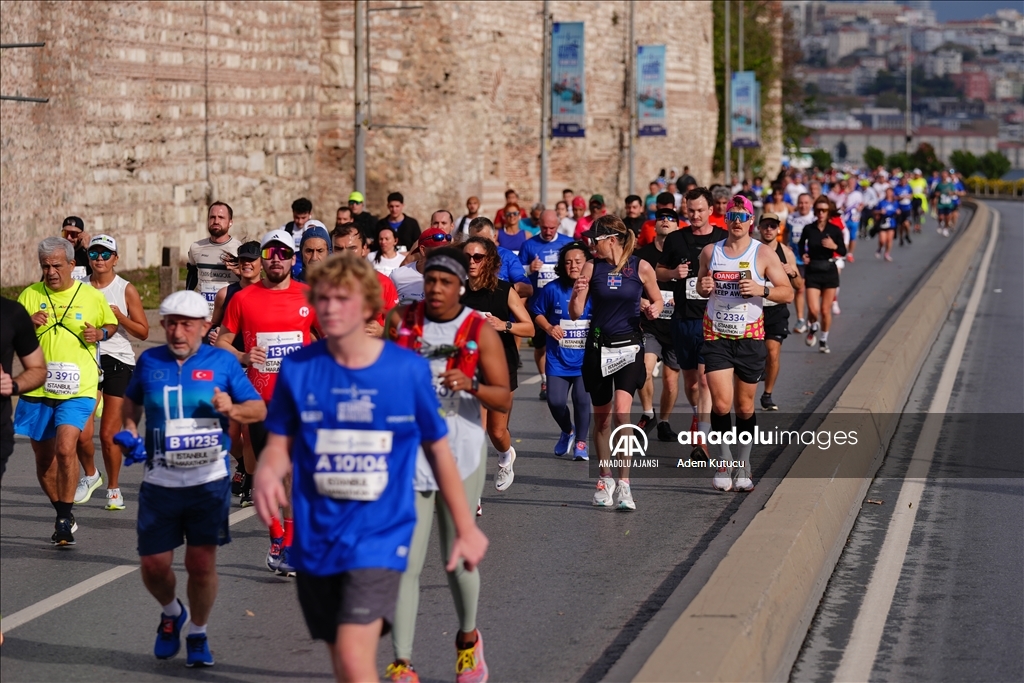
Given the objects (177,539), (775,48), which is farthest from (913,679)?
(775,48)

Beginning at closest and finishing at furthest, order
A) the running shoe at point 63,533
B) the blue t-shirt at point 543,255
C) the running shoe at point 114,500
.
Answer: the running shoe at point 63,533, the running shoe at point 114,500, the blue t-shirt at point 543,255

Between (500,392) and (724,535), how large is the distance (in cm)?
278

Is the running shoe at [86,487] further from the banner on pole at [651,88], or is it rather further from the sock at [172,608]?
the banner on pole at [651,88]

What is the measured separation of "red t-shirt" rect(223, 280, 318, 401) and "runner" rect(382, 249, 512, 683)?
179cm

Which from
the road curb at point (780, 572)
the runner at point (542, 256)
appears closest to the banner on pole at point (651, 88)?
the runner at point (542, 256)

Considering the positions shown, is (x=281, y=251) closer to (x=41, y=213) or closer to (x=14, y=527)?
(x=14, y=527)

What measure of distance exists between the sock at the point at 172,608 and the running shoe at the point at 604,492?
352 centimetres

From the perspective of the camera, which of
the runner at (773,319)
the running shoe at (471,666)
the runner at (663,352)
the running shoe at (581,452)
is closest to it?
the running shoe at (471,666)

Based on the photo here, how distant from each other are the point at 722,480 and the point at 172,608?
175 inches

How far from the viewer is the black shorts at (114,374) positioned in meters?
9.73

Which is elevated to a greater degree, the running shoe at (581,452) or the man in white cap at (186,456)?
the man in white cap at (186,456)

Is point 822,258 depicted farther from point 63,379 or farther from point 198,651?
point 198,651

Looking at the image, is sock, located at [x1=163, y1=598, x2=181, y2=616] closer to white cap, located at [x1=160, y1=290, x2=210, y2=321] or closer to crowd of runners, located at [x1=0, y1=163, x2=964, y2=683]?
crowd of runners, located at [x1=0, y1=163, x2=964, y2=683]

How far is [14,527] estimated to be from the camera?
9.03m
